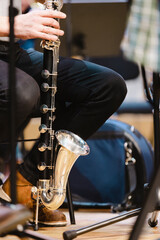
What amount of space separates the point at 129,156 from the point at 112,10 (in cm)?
133

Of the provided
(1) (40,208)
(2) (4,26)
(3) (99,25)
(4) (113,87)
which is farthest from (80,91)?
(3) (99,25)

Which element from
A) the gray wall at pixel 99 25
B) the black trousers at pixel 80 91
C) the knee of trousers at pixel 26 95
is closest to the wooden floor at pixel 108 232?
the black trousers at pixel 80 91

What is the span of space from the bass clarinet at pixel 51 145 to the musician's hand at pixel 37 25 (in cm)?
7

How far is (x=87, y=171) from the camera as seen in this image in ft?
6.75

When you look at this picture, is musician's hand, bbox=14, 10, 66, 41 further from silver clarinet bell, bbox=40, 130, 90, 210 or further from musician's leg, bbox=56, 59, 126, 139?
silver clarinet bell, bbox=40, 130, 90, 210

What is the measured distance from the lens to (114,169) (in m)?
2.02

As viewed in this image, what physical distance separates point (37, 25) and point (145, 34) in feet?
1.95

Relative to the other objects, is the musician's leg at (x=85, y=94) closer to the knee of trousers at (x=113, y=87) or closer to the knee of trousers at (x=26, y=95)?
the knee of trousers at (x=113, y=87)

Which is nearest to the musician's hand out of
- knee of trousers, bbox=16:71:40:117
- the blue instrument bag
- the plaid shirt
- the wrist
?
the wrist

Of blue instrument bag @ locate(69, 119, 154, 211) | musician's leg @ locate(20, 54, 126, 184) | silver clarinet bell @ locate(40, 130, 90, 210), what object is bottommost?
blue instrument bag @ locate(69, 119, 154, 211)

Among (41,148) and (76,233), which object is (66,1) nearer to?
(41,148)

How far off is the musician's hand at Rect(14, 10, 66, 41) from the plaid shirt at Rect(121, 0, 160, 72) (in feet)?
1.82

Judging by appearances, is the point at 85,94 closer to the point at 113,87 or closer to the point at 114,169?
the point at 113,87

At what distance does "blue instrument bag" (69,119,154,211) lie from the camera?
1.97 metres
